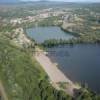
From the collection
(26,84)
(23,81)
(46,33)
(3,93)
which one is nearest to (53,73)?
(23,81)

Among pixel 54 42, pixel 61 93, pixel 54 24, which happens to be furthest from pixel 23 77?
pixel 54 24

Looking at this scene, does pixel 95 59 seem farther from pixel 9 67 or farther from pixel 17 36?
pixel 17 36

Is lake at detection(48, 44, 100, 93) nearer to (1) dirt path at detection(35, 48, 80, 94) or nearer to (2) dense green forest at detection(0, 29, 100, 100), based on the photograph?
(1) dirt path at detection(35, 48, 80, 94)

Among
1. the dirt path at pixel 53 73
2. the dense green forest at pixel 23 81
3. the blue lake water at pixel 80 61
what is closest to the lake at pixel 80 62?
the blue lake water at pixel 80 61

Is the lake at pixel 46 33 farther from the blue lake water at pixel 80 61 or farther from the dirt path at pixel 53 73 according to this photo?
the dirt path at pixel 53 73

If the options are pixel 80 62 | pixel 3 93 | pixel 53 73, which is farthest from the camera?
pixel 80 62

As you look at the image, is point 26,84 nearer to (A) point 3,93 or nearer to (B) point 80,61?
(A) point 3,93
